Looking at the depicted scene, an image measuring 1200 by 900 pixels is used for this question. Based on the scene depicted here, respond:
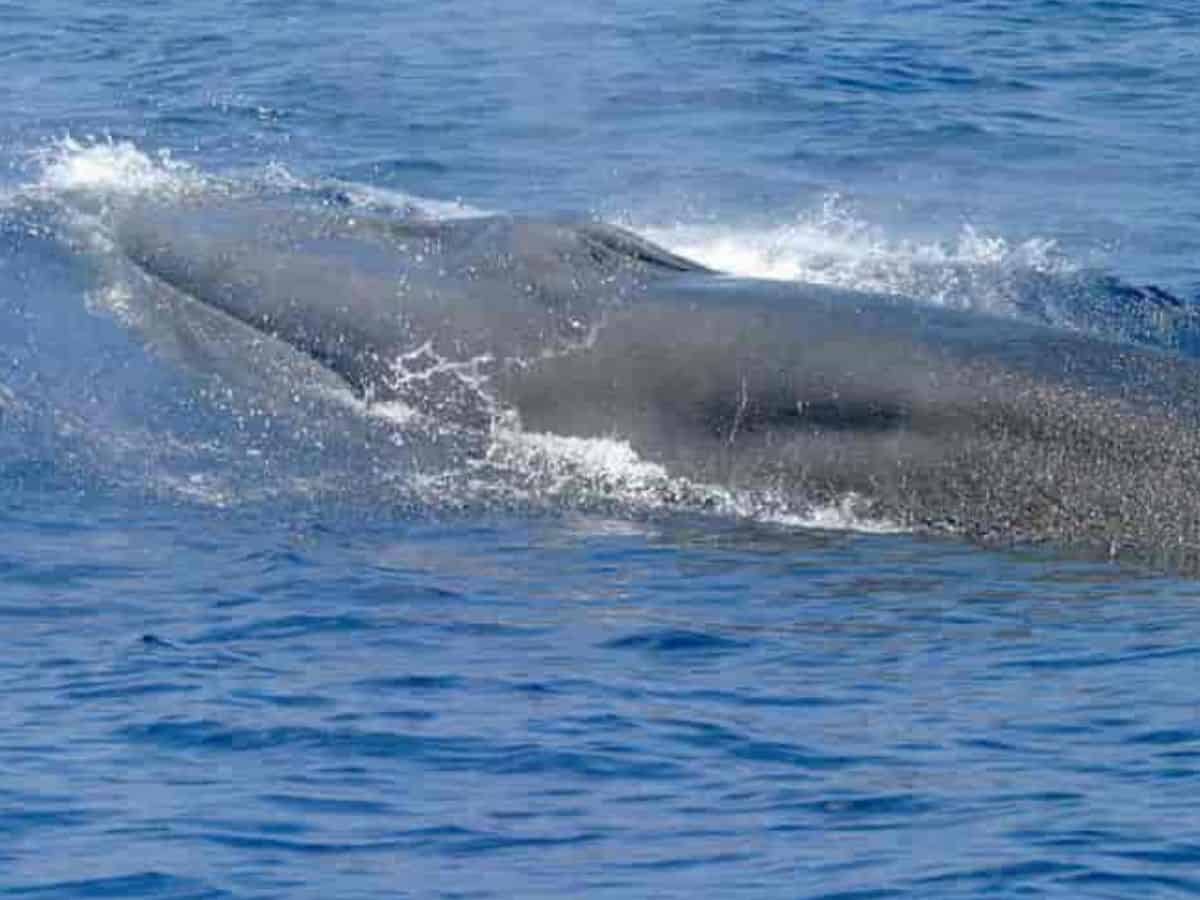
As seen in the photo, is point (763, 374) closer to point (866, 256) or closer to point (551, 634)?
point (551, 634)

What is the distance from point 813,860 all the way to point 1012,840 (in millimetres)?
860

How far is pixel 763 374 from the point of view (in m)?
21.7

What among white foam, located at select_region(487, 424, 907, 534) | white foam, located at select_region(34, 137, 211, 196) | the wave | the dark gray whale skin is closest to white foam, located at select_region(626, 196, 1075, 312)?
the wave

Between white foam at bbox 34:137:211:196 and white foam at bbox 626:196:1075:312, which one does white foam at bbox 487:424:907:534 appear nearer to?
white foam at bbox 626:196:1075:312

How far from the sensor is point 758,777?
15750 millimetres

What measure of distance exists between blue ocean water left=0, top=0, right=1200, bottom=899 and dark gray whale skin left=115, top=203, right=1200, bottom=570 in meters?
0.40

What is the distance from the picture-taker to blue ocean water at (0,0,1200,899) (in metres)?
14.8

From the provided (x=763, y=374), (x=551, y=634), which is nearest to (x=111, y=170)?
(x=763, y=374)

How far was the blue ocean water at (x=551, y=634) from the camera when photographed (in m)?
14.8

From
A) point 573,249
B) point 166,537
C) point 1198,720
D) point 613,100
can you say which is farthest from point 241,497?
point 613,100

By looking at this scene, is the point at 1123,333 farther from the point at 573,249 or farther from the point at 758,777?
the point at 758,777

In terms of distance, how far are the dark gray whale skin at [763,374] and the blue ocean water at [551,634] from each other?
0.40m

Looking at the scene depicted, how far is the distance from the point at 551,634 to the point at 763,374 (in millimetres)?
3814

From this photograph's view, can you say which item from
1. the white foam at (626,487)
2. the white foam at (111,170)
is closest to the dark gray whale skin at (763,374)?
the white foam at (626,487)
